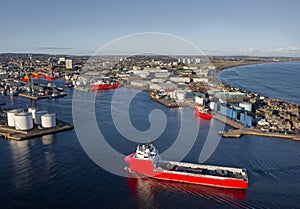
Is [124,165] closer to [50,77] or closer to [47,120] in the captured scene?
[47,120]

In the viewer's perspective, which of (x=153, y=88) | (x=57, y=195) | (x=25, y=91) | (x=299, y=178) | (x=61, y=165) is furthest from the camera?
(x=153, y=88)

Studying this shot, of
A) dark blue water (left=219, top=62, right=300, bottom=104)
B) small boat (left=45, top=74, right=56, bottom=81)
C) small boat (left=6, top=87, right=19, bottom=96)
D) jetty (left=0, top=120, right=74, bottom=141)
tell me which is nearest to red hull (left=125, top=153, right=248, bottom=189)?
Answer: jetty (left=0, top=120, right=74, bottom=141)

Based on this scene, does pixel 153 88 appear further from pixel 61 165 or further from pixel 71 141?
pixel 61 165

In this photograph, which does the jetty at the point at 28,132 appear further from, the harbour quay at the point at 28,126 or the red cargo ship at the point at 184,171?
the red cargo ship at the point at 184,171

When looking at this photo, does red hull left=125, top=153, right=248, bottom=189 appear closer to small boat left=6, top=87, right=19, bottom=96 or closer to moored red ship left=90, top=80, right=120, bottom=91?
small boat left=6, top=87, right=19, bottom=96

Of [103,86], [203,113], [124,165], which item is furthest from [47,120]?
[103,86]

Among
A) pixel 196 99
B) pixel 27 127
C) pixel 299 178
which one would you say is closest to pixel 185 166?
pixel 299 178
